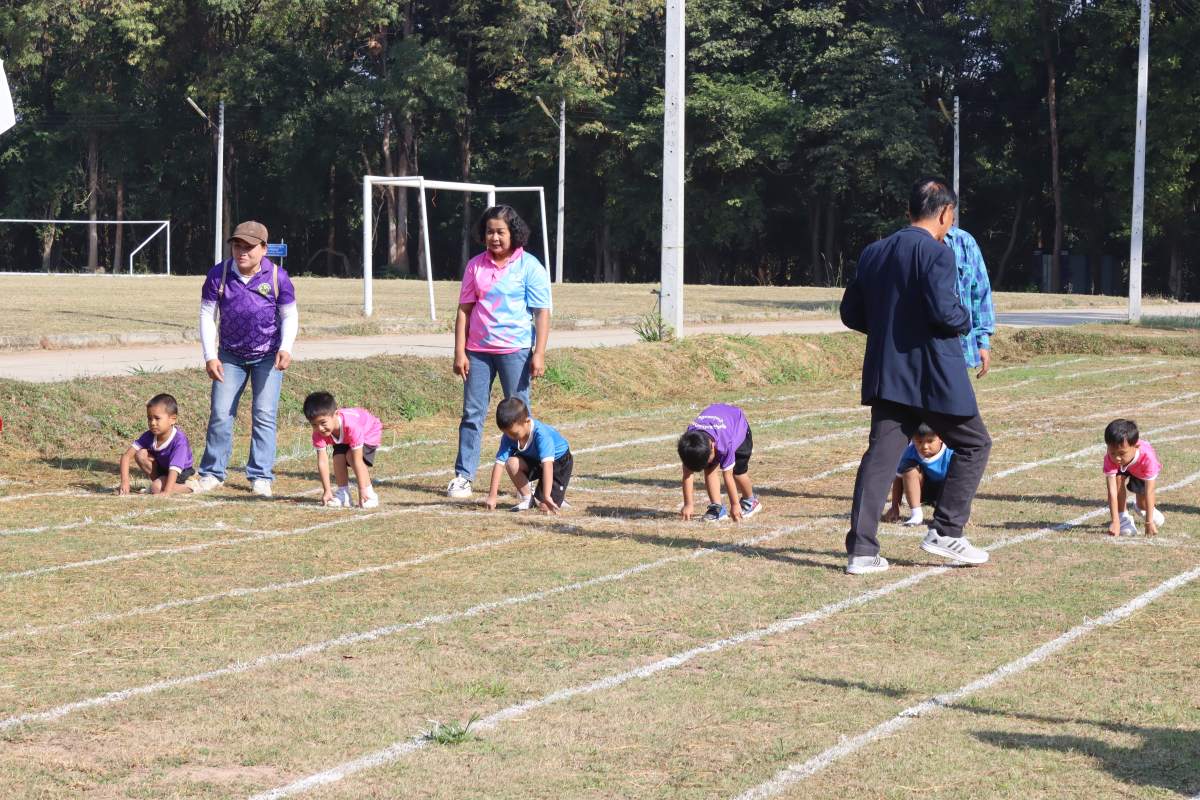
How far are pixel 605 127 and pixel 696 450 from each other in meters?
51.2

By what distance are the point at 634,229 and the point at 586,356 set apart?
4315 centimetres

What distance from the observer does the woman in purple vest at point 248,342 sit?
9344mm

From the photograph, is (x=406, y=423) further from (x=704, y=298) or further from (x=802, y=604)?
(x=704, y=298)

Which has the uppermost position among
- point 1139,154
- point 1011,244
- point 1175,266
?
point 1139,154

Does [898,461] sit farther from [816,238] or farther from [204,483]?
[816,238]

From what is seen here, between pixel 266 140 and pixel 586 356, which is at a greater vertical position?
pixel 266 140

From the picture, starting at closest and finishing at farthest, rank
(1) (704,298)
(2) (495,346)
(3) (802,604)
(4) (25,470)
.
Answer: (3) (802,604)
(2) (495,346)
(4) (25,470)
(1) (704,298)

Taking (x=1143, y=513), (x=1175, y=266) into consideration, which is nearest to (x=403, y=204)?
(x=1175, y=266)

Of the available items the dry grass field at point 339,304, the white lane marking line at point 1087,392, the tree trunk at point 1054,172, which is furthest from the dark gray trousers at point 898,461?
the tree trunk at point 1054,172

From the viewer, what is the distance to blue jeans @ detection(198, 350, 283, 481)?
9.43 meters

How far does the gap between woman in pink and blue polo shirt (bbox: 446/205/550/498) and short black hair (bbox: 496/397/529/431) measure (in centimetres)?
84

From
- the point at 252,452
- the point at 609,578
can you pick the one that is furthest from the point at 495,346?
the point at 609,578

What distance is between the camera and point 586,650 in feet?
17.6

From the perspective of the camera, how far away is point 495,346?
9.12 meters
